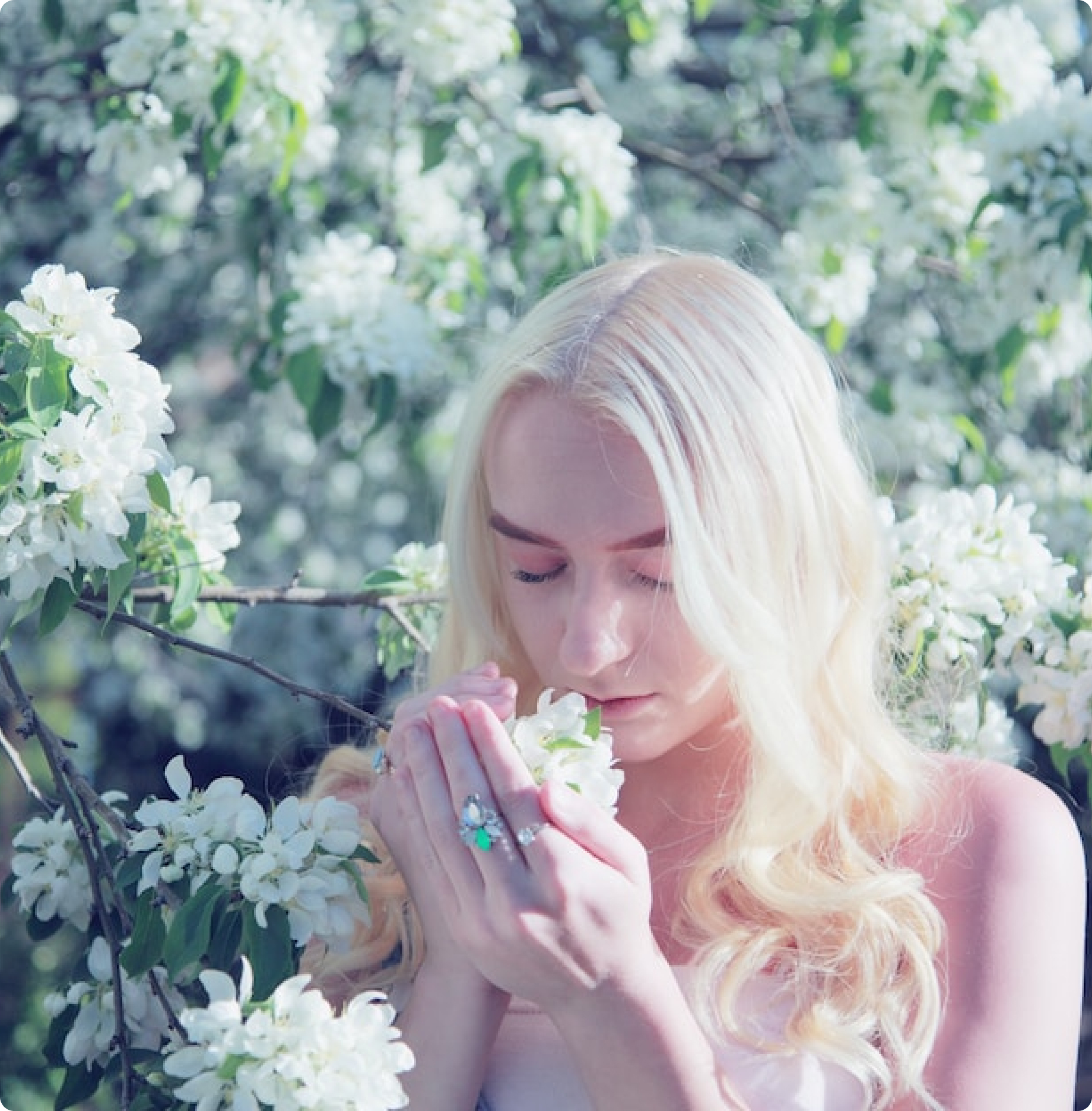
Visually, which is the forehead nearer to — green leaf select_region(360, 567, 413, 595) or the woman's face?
the woman's face

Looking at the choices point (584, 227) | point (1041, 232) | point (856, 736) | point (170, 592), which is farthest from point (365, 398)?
point (856, 736)

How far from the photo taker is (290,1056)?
1.35 metres

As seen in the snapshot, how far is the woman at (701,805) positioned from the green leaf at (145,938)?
0.24m

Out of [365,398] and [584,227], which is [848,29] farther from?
[365,398]

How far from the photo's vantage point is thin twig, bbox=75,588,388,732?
5.73ft

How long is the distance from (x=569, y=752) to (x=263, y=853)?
12.0 inches

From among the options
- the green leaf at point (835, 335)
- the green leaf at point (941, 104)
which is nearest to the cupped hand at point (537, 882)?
the green leaf at point (835, 335)

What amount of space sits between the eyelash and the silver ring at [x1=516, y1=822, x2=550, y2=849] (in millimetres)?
328

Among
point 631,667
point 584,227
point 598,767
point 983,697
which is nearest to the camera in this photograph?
point 598,767

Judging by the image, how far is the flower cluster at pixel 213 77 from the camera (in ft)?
8.90

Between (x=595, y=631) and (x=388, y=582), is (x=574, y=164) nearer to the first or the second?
(x=388, y=582)

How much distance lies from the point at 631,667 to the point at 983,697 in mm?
788

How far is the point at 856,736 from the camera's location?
1.89 m

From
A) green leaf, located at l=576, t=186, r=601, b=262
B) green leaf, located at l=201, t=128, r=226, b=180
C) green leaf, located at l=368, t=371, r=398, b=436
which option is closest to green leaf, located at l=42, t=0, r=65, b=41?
green leaf, located at l=201, t=128, r=226, b=180
